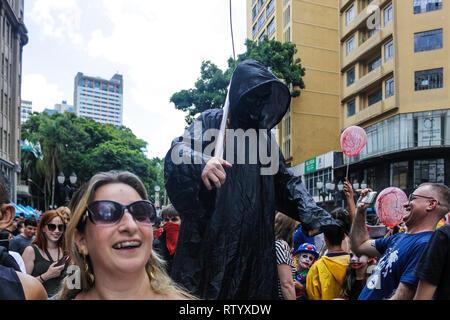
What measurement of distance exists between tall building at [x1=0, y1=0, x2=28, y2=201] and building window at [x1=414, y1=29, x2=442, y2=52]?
25.7 meters

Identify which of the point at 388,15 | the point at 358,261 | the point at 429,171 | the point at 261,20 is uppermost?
the point at 261,20

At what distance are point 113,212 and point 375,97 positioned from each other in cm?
3388

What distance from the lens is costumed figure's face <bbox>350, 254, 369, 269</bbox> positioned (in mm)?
4266

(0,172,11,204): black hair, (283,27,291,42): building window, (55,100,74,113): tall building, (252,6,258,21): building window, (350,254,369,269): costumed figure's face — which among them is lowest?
(350,254,369,269): costumed figure's face

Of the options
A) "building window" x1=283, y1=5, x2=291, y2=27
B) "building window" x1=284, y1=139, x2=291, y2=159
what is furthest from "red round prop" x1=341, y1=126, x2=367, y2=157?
"building window" x1=283, y1=5, x2=291, y2=27

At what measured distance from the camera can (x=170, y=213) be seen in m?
5.89

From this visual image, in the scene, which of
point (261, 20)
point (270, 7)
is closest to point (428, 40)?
point (270, 7)

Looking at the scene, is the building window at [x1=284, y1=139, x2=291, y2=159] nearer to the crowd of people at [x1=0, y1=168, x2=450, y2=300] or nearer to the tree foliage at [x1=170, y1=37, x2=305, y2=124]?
the tree foliage at [x1=170, y1=37, x2=305, y2=124]

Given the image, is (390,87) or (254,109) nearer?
(254,109)

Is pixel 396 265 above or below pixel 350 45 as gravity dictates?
below

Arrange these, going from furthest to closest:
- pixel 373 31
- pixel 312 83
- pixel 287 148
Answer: pixel 287 148
pixel 312 83
pixel 373 31

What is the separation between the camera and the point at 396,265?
326cm

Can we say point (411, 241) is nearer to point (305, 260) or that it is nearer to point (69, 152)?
point (305, 260)

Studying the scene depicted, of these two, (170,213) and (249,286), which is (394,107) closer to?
(170,213)
